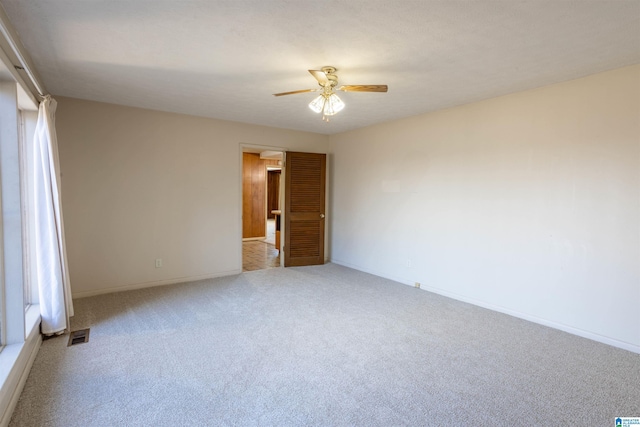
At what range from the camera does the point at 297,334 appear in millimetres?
3043

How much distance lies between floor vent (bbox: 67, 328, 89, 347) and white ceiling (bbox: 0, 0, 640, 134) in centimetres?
251

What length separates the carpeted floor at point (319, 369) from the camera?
77.1 inches

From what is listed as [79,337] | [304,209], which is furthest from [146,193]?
[304,209]

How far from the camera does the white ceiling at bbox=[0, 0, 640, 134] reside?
6.52 ft

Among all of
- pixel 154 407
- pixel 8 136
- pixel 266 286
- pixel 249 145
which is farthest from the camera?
pixel 249 145

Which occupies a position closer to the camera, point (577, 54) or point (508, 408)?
point (508, 408)

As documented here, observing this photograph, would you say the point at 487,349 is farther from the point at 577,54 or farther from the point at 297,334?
the point at 577,54

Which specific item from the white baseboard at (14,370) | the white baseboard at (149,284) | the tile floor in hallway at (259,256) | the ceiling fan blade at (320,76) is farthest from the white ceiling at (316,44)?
the tile floor in hallway at (259,256)

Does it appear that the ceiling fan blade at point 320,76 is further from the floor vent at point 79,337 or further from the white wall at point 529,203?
the floor vent at point 79,337

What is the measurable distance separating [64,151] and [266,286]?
10.0 feet

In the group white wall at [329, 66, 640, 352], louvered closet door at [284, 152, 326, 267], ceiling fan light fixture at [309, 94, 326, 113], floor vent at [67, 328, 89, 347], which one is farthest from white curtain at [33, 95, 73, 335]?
white wall at [329, 66, 640, 352]

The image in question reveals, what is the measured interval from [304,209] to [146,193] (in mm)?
2595

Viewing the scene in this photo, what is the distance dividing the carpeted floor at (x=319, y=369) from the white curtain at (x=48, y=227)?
0.89ft

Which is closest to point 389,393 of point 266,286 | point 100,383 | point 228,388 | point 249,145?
point 228,388
